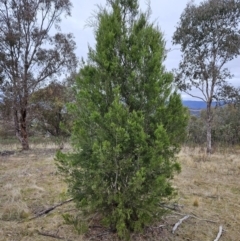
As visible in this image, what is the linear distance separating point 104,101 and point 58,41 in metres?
11.4

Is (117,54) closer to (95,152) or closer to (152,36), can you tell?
(152,36)

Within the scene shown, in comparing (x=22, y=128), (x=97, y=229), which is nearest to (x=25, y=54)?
(x=22, y=128)

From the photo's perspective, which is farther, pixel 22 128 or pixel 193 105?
pixel 22 128

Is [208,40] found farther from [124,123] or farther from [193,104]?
[124,123]

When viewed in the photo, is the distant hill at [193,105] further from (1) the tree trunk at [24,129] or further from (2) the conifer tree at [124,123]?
(1) the tree trunk at [24,129]

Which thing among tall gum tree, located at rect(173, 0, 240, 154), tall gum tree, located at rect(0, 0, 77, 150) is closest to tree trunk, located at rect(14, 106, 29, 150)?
tall gum tree, located at rect(0, 0, 77, 150)

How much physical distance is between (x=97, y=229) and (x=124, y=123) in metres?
1.52

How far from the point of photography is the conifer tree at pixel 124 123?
3154 millimetres

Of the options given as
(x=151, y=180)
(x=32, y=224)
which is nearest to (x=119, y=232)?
(x=151, y=180)

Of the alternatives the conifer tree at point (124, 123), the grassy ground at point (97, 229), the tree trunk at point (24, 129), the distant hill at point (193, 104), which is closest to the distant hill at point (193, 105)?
the distant hill at point (193, 104)

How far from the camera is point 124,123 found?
315cm

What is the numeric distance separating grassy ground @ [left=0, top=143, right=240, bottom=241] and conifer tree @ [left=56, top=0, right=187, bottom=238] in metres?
0.51

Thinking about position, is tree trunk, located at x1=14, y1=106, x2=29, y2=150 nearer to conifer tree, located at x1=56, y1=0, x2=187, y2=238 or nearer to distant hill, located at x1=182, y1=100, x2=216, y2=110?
distant hill, located at x1=182, y1=100, x2=216, y2=110

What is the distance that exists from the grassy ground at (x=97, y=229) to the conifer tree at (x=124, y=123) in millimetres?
509
